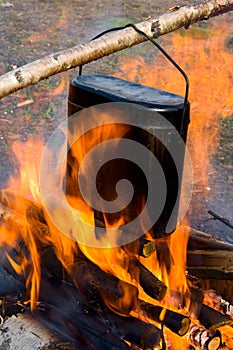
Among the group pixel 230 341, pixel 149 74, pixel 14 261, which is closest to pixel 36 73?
pixel 14 261

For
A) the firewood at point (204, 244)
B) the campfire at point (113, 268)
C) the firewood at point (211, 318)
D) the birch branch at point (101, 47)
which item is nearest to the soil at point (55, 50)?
the birch branch at point (101, 47)

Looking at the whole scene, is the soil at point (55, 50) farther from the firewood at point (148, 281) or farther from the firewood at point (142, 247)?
the firewood at point (148, 281)

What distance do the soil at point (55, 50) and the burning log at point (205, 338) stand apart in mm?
1651

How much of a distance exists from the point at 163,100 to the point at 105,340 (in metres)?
1.31

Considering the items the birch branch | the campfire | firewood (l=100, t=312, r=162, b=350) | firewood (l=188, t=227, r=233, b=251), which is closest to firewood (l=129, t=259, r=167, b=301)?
the campfire

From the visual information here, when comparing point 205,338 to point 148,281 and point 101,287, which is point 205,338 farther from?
point 101,287

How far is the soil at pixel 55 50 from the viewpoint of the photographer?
5.16 meters

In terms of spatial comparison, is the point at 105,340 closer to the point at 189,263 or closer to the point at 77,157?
the point at 189,263

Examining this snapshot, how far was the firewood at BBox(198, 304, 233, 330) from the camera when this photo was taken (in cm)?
292

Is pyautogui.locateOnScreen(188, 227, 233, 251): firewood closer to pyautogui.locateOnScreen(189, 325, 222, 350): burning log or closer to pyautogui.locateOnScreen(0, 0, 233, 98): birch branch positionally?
pyautogui.locateOnScreen(189, 325, 222, 350): burning log

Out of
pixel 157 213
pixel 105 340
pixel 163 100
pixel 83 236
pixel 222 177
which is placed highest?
pixel 163 100

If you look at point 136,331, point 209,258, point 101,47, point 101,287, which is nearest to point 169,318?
point 136,331

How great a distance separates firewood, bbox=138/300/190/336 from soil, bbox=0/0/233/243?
64.6 inches

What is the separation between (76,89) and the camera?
3016 millimetres
